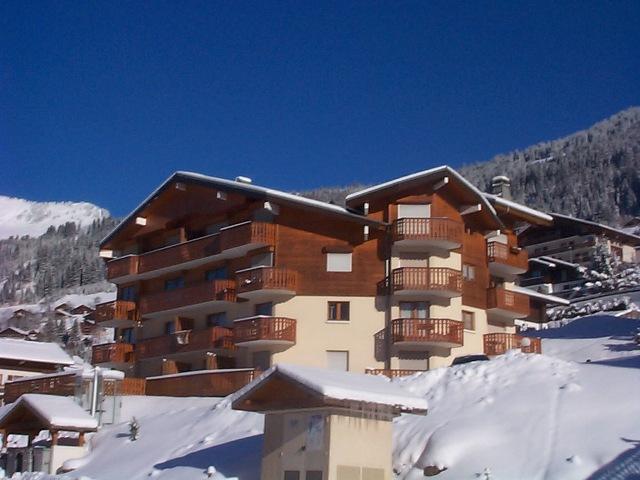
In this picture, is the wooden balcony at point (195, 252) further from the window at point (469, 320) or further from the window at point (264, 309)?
the window at point (469, 320)

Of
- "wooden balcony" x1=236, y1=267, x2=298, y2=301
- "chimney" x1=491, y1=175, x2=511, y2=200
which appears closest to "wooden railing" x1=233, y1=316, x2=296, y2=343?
"wooden balcony" x1=236, y1=267, x2=298, y2=301

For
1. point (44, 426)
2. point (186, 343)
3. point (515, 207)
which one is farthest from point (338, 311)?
point (44, 426)

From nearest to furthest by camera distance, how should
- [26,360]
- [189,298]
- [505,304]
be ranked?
[505,304] < [189,298] < [26,360]

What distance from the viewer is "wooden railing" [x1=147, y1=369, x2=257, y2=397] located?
37312mm

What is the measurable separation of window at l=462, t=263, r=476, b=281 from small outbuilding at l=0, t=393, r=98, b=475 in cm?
1795

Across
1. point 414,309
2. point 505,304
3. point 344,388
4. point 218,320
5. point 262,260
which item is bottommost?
point 344,388

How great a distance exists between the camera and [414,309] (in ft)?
132

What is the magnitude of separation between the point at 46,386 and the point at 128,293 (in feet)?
37.9

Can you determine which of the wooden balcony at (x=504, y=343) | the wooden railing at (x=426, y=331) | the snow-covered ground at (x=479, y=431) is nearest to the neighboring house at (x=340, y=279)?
the wooden railing at (x=426, y=331)

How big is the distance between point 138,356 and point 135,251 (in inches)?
247

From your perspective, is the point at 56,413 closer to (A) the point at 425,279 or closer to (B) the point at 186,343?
(B) the point at 186,343

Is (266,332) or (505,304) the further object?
(505,304)

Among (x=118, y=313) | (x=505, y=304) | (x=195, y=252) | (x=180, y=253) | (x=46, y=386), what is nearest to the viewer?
(x=46, y=386)

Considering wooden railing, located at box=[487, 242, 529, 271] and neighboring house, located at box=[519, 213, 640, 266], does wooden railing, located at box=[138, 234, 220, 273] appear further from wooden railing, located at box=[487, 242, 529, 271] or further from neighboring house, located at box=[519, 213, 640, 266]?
neighboring house, located at box=[519, 213, 640, 266]
